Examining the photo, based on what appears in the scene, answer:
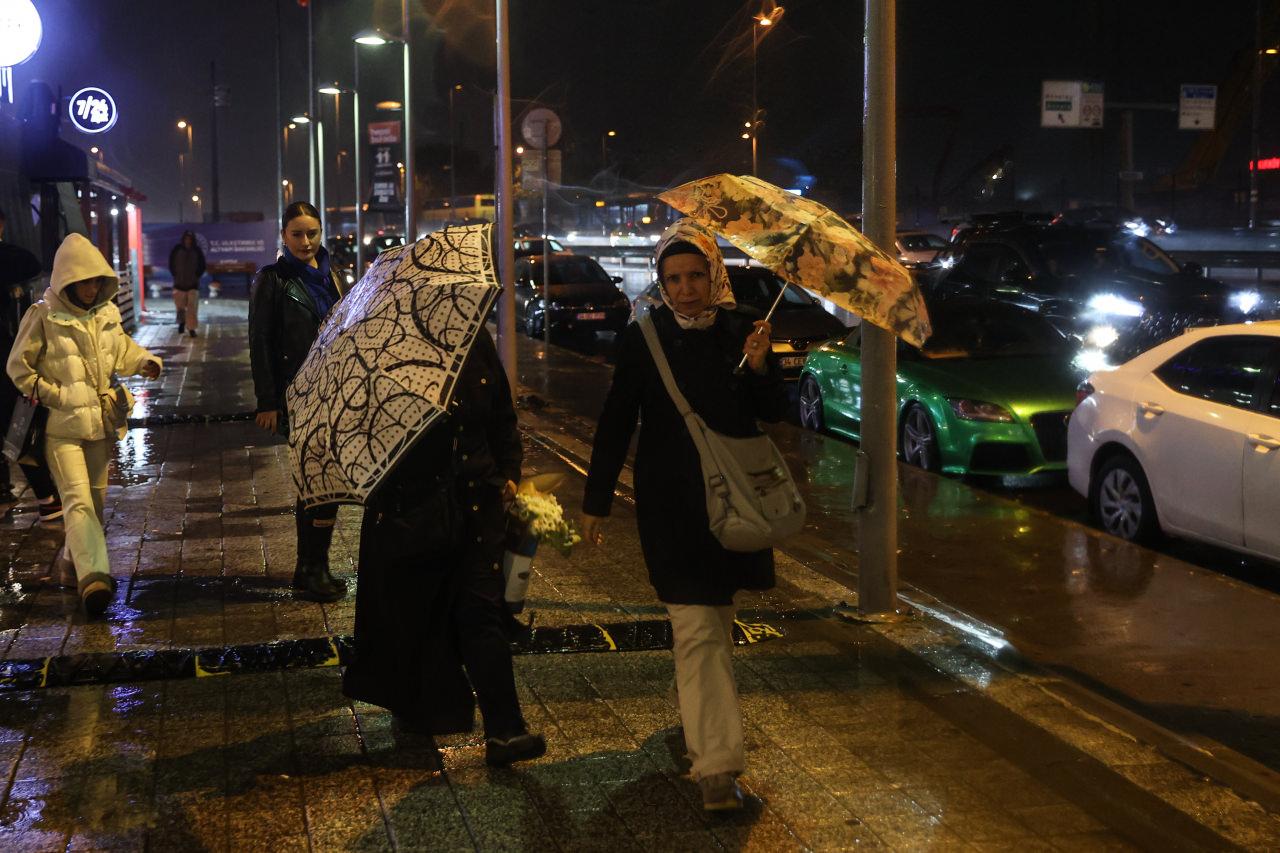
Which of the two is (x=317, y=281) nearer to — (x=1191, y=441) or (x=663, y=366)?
(x=663, y=366)

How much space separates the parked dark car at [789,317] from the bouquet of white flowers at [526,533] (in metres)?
9.23

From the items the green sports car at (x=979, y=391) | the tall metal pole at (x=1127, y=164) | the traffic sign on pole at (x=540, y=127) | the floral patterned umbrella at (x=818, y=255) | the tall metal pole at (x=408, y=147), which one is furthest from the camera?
the tall metal pole at (x=1127, y=164)

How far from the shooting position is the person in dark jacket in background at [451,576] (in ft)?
14.6

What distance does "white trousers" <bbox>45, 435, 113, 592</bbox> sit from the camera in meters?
6.52

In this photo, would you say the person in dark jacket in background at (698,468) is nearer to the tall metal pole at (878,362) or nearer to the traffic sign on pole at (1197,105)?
the tall metal pole at (878,362)

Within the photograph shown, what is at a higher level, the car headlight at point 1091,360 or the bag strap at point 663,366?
the bag strap at point 663,366

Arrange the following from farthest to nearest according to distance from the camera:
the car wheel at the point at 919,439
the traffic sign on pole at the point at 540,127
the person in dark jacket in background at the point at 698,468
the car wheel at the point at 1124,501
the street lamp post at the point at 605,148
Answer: the street lamp post at the point at 605,148 → the traffic sign on pole at the point at 540,127 → the car wheel at the point at 919,439 → the car wheel at the point at 1124,501 → the person in dark jacket in background at the point at 698,468

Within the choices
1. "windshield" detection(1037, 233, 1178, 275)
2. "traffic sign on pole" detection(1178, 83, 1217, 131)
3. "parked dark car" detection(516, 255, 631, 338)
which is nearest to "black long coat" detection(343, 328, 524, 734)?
"windshield" detection(1037, 233, 1178, 275)

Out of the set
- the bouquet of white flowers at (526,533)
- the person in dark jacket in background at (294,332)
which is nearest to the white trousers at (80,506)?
the person in dark jacket in background at (294,332)

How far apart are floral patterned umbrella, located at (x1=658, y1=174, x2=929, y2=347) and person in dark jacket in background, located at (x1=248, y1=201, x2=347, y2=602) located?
8.59 feet

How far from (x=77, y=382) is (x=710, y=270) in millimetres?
3667

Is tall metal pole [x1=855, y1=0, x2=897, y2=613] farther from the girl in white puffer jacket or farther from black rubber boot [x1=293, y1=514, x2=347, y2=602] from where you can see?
the girl in white puffer jacket

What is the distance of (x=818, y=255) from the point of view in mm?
4461

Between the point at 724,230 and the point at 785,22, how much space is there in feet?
114
